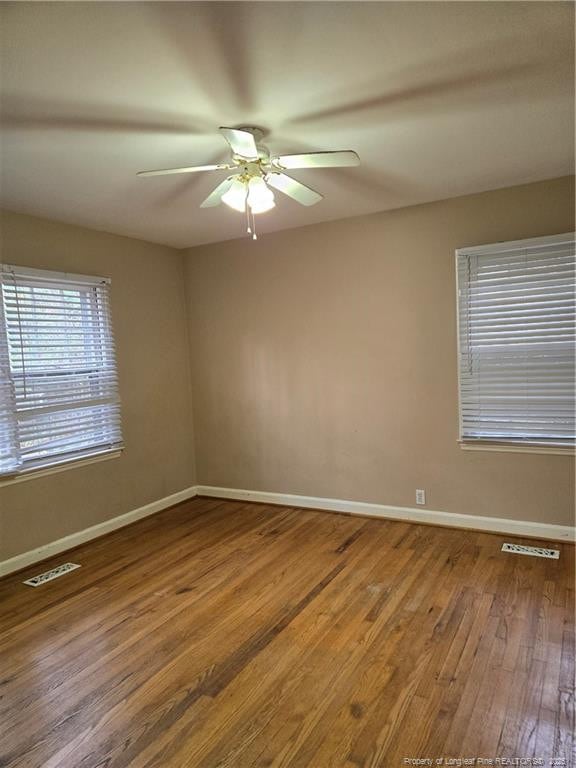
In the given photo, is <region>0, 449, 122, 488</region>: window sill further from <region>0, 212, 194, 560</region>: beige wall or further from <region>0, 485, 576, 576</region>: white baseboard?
<region>0, 485, 576, 576</region>: white baseboard

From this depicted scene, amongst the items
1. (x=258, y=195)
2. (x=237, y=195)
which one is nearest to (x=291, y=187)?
(x=258, y=195)

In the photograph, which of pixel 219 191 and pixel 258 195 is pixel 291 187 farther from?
pixel 219 191

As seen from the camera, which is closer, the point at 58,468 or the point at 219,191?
the point at 219,191

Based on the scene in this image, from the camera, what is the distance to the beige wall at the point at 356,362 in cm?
346

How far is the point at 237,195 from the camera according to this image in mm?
2469

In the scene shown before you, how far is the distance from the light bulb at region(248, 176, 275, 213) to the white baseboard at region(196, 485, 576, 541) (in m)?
2.62

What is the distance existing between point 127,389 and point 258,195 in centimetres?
238

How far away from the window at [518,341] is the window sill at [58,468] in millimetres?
2874

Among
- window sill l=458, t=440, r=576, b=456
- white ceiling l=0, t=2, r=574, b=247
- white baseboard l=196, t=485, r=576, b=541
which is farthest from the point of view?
white baseboard l=196, t=485, r=576, b=541

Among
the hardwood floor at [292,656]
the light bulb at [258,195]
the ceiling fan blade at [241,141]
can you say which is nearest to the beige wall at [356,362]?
the hardwood floor at [292,656]

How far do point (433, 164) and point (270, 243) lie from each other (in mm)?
1799

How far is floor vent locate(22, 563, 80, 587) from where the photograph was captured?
313 centimetres

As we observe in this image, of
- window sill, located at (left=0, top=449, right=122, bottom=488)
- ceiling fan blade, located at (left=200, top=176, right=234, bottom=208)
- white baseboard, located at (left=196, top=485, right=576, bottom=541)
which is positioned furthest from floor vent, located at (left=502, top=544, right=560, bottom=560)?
window sill, located at (left=0, top=449, right=122, bottom=488)

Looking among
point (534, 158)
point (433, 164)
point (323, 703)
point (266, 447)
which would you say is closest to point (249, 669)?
point (323, 703)
